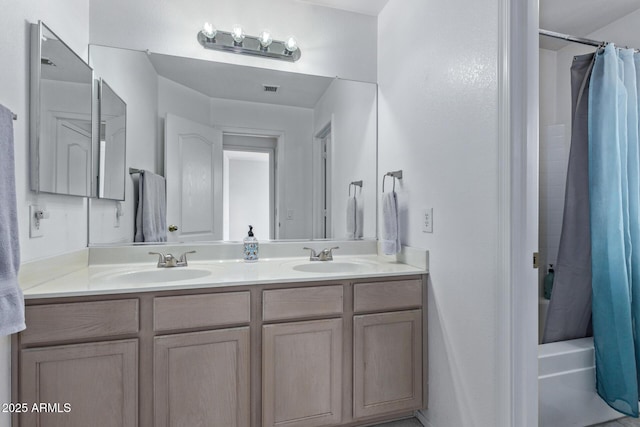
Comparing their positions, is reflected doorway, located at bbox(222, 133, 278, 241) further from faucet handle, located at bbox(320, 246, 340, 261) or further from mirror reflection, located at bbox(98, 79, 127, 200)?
mirror reflection, located at bbox(98, 79, 127, 200)

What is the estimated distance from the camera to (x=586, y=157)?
1.77 m

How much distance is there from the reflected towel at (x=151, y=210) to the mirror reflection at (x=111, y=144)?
11 cm

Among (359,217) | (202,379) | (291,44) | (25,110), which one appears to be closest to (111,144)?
(25,110)

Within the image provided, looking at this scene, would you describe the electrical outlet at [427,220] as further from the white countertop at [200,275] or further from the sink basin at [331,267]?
the sink basin at [331,267]

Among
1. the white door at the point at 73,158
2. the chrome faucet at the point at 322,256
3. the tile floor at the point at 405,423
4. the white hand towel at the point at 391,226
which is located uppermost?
the white door at the point at 73,158

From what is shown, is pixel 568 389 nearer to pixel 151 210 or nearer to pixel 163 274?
pixel 163 274

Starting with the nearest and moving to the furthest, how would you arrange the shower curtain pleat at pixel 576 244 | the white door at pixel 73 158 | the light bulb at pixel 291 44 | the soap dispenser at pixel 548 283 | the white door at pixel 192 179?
the white door at pixel 73 158 → the shower curtain pleat at pixel 576 244 → the white door at pixel 192 179 → the light bulb at pixel 291 44 → the soap dispenser at pixel 548 283

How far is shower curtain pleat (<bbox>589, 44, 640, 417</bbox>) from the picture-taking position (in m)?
1.59

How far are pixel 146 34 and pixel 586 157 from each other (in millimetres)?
2621

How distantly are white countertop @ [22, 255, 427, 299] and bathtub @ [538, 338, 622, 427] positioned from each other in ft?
2.60

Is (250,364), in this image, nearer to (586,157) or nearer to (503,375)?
(503,375)

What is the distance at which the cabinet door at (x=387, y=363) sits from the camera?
5.12ft

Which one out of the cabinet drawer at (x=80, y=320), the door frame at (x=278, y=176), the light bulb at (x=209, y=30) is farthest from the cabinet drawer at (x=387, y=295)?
the light bulb at (x=209, y=30)

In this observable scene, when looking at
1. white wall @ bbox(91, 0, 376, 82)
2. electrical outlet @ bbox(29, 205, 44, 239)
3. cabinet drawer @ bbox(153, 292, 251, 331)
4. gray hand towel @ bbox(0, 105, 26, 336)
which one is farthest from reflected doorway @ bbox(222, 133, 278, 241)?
gray hand towel @ bbox(0, 105, 26, 336)
